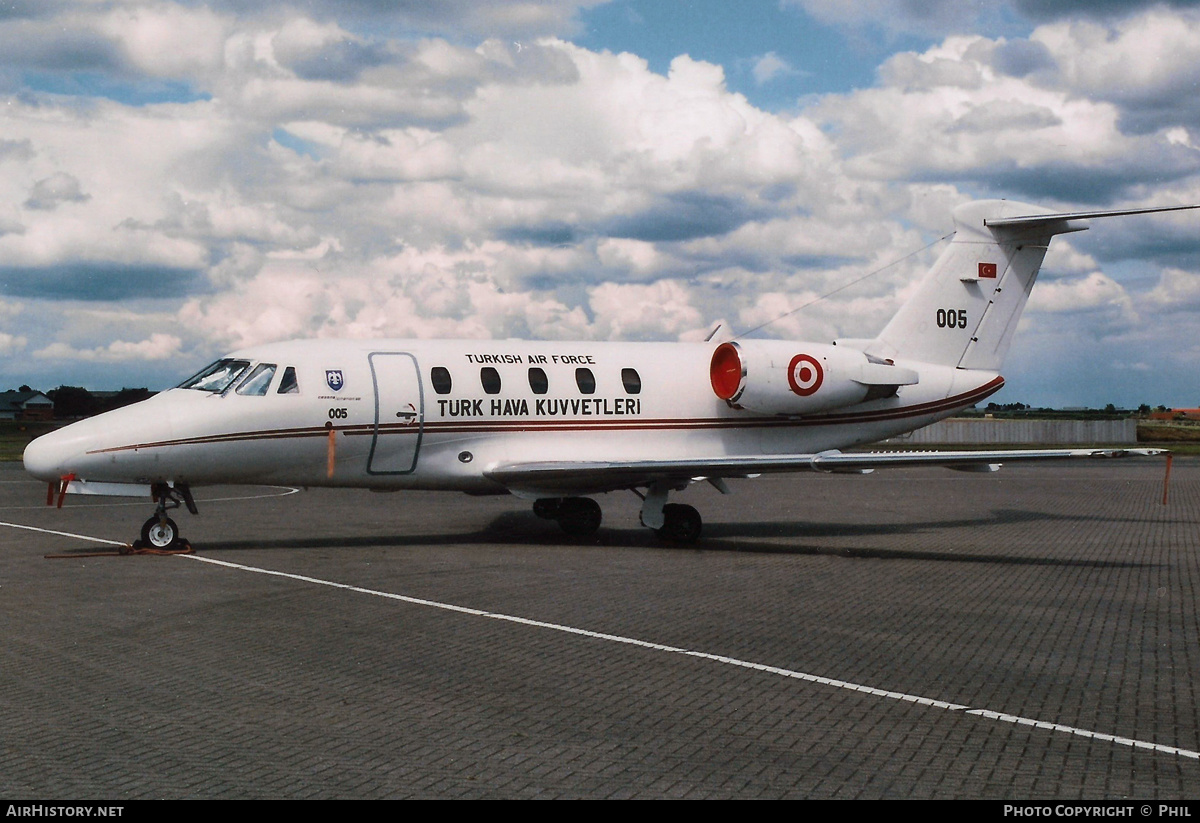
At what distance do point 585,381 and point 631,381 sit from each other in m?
0.88

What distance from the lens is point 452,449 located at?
17.9 m

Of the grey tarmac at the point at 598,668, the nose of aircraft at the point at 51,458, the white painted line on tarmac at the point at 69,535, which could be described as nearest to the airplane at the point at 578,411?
the nose of aircraft at the point at 51,458

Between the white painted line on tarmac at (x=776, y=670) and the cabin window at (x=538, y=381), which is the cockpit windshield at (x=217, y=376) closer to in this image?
the white painted line on tarmac at (x=776, y=670)

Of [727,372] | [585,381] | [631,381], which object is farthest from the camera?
[727,372]

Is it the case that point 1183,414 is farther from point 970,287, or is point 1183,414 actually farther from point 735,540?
point 735,540

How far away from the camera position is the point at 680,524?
18391mm

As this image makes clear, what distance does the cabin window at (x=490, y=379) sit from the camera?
1828 cm

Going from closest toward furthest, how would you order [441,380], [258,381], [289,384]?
[258,381] < [289,384] < [441,380]

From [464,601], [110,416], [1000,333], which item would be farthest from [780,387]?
[110,416]

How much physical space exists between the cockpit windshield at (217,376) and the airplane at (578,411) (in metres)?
0.02

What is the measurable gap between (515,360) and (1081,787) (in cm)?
1367

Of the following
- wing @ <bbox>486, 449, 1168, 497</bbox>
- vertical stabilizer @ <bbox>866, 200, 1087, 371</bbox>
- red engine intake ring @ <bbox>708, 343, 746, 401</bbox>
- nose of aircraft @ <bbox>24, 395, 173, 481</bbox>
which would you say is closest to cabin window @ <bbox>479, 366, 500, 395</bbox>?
wing @ <bbox>486, 449, 1168, 497</bbox>

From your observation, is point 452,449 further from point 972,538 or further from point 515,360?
point 972,538

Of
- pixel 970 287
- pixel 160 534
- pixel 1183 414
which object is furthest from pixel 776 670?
pixel 1183 414
